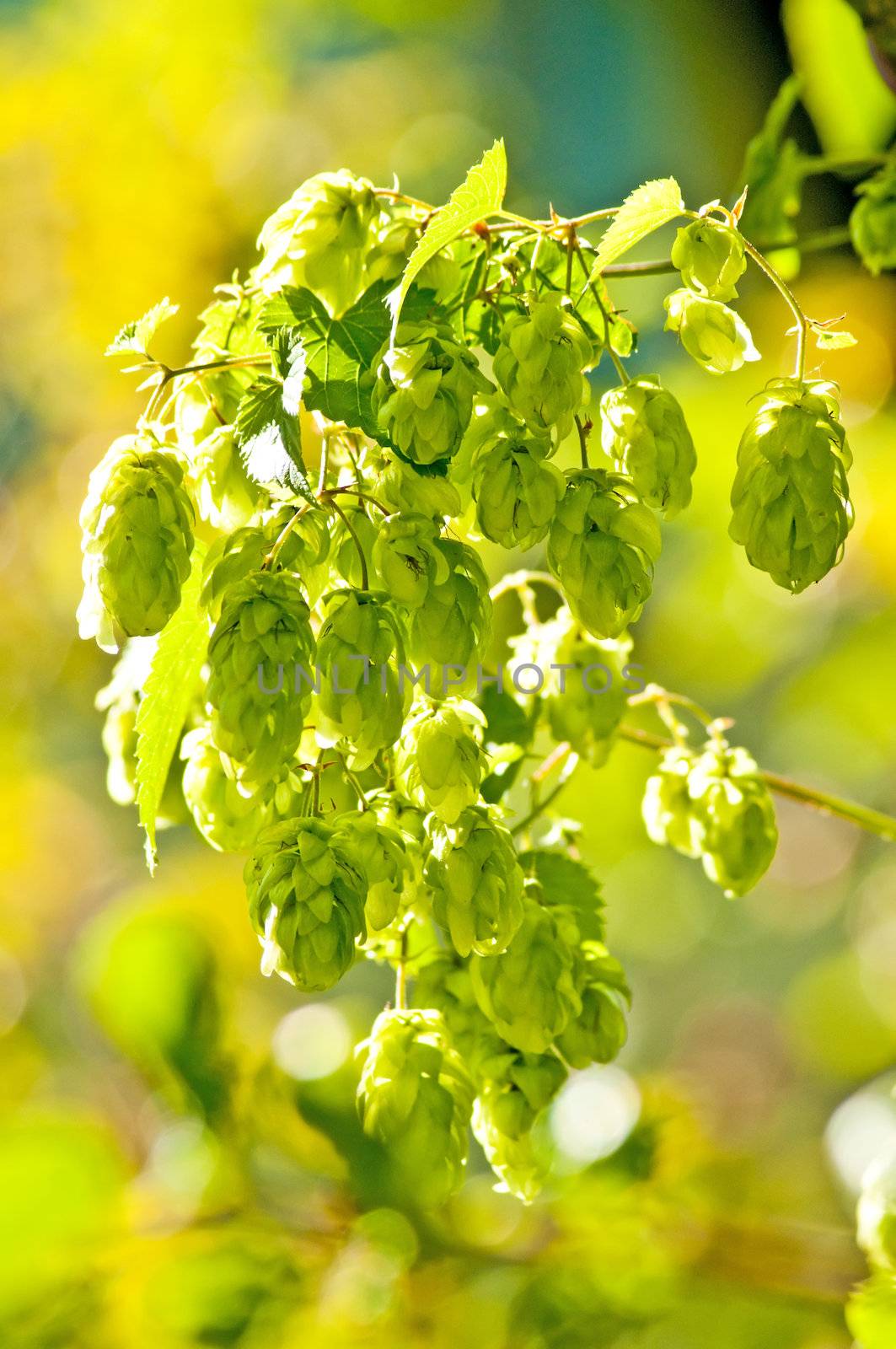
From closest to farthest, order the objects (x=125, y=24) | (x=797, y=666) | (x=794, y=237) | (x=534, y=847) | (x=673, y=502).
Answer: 1. (x=673, y=502)
2. (x=534, y=847)
3. (x=794, y=237)
4. (x=797, y=666)
5. (x=125, y=24)

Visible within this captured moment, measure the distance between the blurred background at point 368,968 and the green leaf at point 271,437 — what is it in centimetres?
23

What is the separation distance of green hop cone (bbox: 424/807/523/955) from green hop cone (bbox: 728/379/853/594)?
0.45 feet

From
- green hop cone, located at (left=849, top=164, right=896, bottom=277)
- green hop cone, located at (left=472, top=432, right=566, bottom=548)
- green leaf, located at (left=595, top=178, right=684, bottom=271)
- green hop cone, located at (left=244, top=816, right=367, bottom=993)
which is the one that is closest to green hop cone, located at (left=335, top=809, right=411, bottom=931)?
green hop cone, located at (left=244, top=816, right=367, bottom=993)

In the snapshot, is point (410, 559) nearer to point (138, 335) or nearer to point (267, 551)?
point (267, 551)

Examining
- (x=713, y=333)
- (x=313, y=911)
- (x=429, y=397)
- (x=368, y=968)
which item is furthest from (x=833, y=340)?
(x=368, y=968)

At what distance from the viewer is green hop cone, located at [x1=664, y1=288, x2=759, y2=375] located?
0.47 m

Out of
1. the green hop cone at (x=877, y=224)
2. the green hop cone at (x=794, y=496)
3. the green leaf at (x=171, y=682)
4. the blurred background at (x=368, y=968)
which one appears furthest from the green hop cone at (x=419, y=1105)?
the green hop cone at (x=877, y=224)

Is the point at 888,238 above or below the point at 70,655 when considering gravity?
below

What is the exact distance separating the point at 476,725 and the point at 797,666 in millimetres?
835

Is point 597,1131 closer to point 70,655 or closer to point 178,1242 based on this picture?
point 178,1242

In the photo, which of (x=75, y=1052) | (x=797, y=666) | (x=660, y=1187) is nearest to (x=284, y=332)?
(x=660, y=1187)

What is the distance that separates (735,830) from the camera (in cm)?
61

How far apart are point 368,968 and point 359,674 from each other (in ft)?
4.72

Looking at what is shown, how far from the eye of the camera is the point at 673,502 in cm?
46
